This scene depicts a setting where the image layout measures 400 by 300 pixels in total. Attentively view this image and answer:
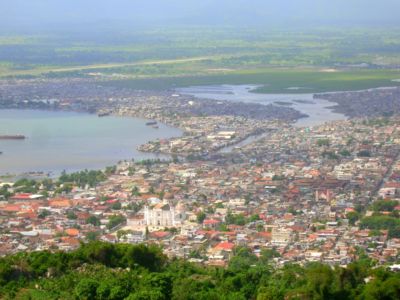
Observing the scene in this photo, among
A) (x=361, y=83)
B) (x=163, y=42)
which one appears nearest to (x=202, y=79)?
(x=361, y=83)

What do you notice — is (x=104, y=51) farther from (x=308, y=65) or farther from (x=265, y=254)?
(x=265, y=254)

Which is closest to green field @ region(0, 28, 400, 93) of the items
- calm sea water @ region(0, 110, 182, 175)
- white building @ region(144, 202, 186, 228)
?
calm sea water @ region(0, 110, 182, 175)

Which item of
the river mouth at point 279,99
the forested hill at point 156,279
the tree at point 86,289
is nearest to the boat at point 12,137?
the river mouth at point 279,99

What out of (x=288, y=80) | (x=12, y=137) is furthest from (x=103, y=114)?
(x=288, y=80)

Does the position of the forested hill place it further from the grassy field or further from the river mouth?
the grassy field

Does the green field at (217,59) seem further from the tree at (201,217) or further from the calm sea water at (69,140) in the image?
the tree at (201,217)

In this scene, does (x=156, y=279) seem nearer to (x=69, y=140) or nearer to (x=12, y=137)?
(x=69, y=140)
